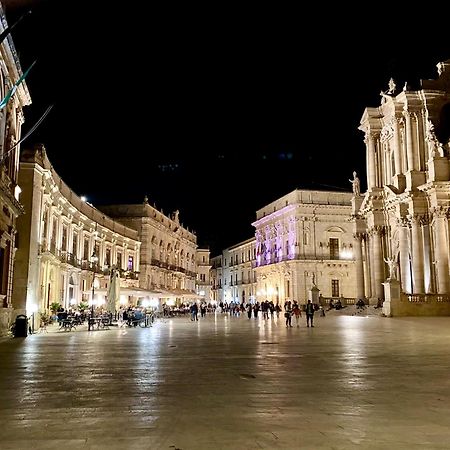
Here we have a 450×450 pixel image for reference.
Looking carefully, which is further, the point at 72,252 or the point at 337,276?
the point at 337,276

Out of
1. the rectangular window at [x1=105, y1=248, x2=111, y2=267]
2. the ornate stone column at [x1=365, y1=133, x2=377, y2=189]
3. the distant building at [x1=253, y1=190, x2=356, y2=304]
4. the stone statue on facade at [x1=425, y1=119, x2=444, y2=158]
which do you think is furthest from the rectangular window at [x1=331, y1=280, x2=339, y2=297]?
the stone statue on facade at [x1=425, y1=119, x2=444, y2=158]

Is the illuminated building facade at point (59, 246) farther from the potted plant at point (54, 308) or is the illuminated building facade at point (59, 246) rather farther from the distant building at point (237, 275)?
the distant building at point (237, 275)

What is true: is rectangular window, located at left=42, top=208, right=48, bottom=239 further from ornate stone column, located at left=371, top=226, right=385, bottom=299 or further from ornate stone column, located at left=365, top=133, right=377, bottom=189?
ornate stone column, located at left=365, top=133, right=377, bottom=189

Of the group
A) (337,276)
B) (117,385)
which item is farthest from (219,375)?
(337,276)

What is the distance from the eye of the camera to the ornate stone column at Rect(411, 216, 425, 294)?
38.0 m

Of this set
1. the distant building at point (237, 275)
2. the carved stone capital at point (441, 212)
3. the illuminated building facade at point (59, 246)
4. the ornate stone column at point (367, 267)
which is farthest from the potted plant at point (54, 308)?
the distant building at point (237, 275)

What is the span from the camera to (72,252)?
1592 inches

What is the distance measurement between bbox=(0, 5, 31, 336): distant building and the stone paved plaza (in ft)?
27.4

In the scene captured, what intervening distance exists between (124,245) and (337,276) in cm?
2644

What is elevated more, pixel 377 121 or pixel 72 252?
pixel 377 121

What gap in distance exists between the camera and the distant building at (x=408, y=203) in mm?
36281

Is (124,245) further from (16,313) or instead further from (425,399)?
(425,399)

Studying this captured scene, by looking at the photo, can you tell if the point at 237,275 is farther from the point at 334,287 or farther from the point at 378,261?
the point at 378,261

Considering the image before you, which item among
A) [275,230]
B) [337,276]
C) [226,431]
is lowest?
[226,431]
